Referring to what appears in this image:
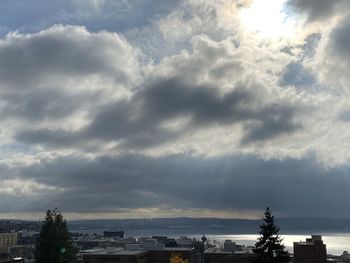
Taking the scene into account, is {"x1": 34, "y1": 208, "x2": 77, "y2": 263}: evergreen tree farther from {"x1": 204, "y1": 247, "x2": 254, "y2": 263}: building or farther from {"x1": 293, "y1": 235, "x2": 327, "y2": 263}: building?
{"x1": 204, "y1": 247, "x2": 254, "y2": 263}: building

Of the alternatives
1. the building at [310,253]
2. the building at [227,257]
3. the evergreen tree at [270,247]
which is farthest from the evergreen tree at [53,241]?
the building at [227,257]

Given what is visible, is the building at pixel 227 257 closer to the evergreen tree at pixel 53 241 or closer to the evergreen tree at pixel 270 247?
the evergreen tree at pixel 53 241

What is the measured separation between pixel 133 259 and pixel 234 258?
24994 millimetres

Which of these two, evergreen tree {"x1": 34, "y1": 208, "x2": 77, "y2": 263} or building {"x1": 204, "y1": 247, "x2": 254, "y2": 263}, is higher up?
evergreen tree {"x1": 34, "y1": 208, "x2": 77, "y2": 263}

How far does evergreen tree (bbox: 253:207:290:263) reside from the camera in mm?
57719

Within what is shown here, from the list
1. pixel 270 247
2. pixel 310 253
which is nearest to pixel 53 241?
pixel 270 247

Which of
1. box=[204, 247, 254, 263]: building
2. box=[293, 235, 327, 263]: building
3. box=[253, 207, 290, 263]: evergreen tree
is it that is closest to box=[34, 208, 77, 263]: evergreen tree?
box=[253, 207, 290, 263]: evergreen tree

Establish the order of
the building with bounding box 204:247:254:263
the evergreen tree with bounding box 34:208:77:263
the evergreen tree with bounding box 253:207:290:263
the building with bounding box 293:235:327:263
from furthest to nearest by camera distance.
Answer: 1. the building with bounding box 204:247:254:263
2. the building with bounding box 293:235:327:263
3. the evergreen tree with bounding box 34:208:77:263
4. the evergreen tree with bounding box 253:207:290:263

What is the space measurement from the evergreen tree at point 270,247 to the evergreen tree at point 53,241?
91.2 feet

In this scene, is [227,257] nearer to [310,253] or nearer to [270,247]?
[310,253]

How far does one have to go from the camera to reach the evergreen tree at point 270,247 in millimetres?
57719

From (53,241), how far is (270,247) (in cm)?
3186

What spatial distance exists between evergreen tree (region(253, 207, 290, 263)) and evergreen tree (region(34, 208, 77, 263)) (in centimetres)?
2781

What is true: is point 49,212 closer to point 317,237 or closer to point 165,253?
point 317,237
